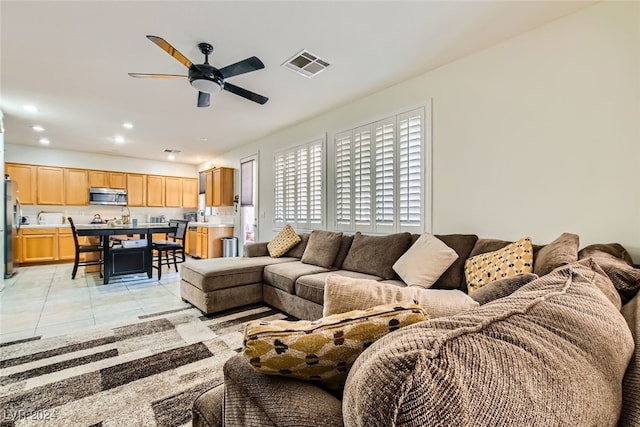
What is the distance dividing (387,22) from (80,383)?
3.36 metres

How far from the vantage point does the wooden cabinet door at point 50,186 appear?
636 centimetres

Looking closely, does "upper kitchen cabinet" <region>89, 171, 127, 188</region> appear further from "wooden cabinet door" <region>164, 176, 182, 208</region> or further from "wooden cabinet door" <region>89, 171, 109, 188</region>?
"wooden cabinet door" <region>164, 176, 182, 208</region>

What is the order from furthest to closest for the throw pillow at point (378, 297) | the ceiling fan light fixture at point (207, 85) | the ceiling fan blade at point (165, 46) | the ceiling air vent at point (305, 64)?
1. the ceiling air vent at point (305, 64)
2. the ceiling fan light fixture at point (207, 85)
3. the ceiling fan blade at point (165, 46)
4. the throw pillow at point (378, 297)

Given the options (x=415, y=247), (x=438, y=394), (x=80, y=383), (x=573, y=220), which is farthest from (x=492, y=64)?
(x=80, y=383)

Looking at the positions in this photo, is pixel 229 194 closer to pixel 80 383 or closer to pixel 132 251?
pixel 132 251

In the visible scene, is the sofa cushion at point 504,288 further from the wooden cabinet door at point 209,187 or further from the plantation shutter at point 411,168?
the wooden cabinet door at point 209,187

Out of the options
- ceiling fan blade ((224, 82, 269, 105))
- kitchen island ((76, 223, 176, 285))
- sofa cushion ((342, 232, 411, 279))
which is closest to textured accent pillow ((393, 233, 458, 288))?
sofa cushion ((342, 232, 411, 279))

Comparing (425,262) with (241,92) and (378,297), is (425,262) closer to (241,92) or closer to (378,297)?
(378,297)

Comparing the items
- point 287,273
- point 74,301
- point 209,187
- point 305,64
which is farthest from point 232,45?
point 209,187

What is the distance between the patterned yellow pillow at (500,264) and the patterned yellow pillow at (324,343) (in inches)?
64.3

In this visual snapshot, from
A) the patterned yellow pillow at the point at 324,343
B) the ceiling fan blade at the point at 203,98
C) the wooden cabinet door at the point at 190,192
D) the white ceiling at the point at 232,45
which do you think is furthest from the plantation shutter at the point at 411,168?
the wooden cabinet door at the point at 190,192

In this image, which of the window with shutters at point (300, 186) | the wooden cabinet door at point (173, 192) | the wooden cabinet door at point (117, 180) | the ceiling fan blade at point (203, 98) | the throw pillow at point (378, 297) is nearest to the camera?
the throw pillow at point (378, 297)

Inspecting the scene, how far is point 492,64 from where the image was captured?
259 cm

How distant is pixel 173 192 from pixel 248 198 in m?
3.19
